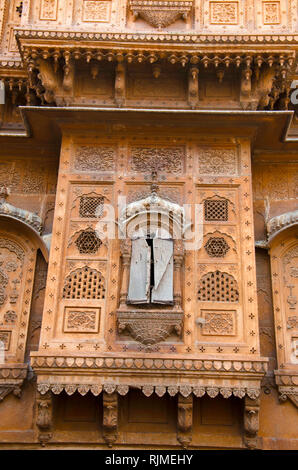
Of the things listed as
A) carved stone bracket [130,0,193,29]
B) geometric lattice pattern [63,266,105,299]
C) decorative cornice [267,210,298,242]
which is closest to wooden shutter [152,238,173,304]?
geometric lattice pattern [63,266,105,299]

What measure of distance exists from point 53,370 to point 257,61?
4.90 meters

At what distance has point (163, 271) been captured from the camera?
709 cm

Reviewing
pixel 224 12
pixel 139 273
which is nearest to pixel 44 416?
pixel 139 273

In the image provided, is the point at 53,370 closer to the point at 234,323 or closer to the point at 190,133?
the point at 234,323

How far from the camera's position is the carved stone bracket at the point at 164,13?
8.95 m

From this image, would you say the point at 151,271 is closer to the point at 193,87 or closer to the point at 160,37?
the point at 193,87

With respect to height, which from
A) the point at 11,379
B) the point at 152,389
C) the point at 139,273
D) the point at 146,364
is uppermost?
the point at 139,273

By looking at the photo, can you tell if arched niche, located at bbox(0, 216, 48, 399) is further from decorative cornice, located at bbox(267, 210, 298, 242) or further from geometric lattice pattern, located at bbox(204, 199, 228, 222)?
decorative cornice, located at bbox(267, 210, 298, 242)

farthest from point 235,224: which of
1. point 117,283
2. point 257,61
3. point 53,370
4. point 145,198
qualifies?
point 53,370

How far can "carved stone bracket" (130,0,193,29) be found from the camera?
29.3 ft

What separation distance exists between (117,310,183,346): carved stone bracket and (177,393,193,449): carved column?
0.76 m

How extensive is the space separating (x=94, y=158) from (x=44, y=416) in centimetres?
352

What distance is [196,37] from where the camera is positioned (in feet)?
25.5

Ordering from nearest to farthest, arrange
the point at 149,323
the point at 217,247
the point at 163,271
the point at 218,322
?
the point at 149,323 < the point at 218,322 < the point at 163,271 < the point at 217,247
